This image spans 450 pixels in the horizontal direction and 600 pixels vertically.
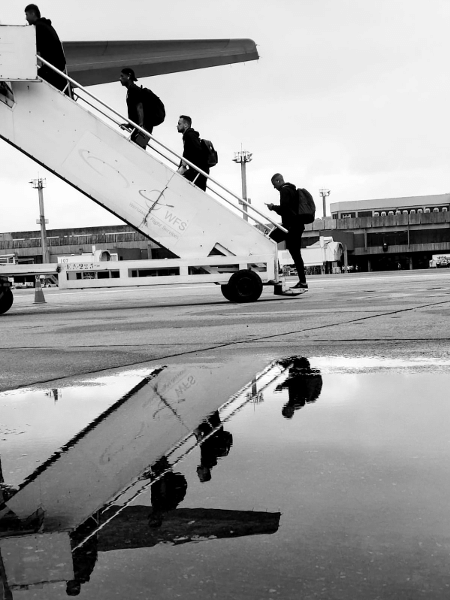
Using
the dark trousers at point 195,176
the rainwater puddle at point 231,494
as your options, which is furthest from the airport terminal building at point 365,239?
the rainwater puddle at point 231,494

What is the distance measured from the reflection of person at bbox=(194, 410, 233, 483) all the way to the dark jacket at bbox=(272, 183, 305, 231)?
8865 millimetres

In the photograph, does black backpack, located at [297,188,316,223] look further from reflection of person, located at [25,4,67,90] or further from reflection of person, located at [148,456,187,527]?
reflection of person, located at [148,456,187,527]

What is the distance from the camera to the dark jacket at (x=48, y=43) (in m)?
9.98

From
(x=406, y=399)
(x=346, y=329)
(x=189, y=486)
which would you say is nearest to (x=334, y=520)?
(x=189, y=486)

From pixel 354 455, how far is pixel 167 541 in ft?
2.59

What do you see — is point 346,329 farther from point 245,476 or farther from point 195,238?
point 195,238

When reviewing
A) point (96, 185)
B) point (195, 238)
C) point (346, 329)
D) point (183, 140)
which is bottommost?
point (346, 329)

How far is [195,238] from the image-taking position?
1041 cm

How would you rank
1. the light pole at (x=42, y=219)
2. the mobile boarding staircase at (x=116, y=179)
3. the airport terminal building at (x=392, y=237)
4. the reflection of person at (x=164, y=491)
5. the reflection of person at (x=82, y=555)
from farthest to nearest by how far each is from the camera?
the airport terminal building at (x=392, y=237)
the light pole at (x=42, y=219)
the mobile boarding staircase at (x=116, y=179)
the reflection of person at (x=164, y=491)
the reflection of person at (x=82, y=555)

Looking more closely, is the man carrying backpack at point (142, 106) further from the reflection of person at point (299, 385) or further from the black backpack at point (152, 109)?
the reflection of person at point (299, 385)

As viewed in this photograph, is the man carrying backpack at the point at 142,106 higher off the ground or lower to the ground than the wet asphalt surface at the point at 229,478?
higher

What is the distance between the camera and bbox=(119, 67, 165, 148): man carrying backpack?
10391mm

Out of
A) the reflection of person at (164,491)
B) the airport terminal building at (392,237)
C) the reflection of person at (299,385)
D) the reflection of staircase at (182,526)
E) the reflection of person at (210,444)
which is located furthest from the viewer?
the airport terminal building at (392,237)

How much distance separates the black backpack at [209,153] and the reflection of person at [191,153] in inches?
2.2
